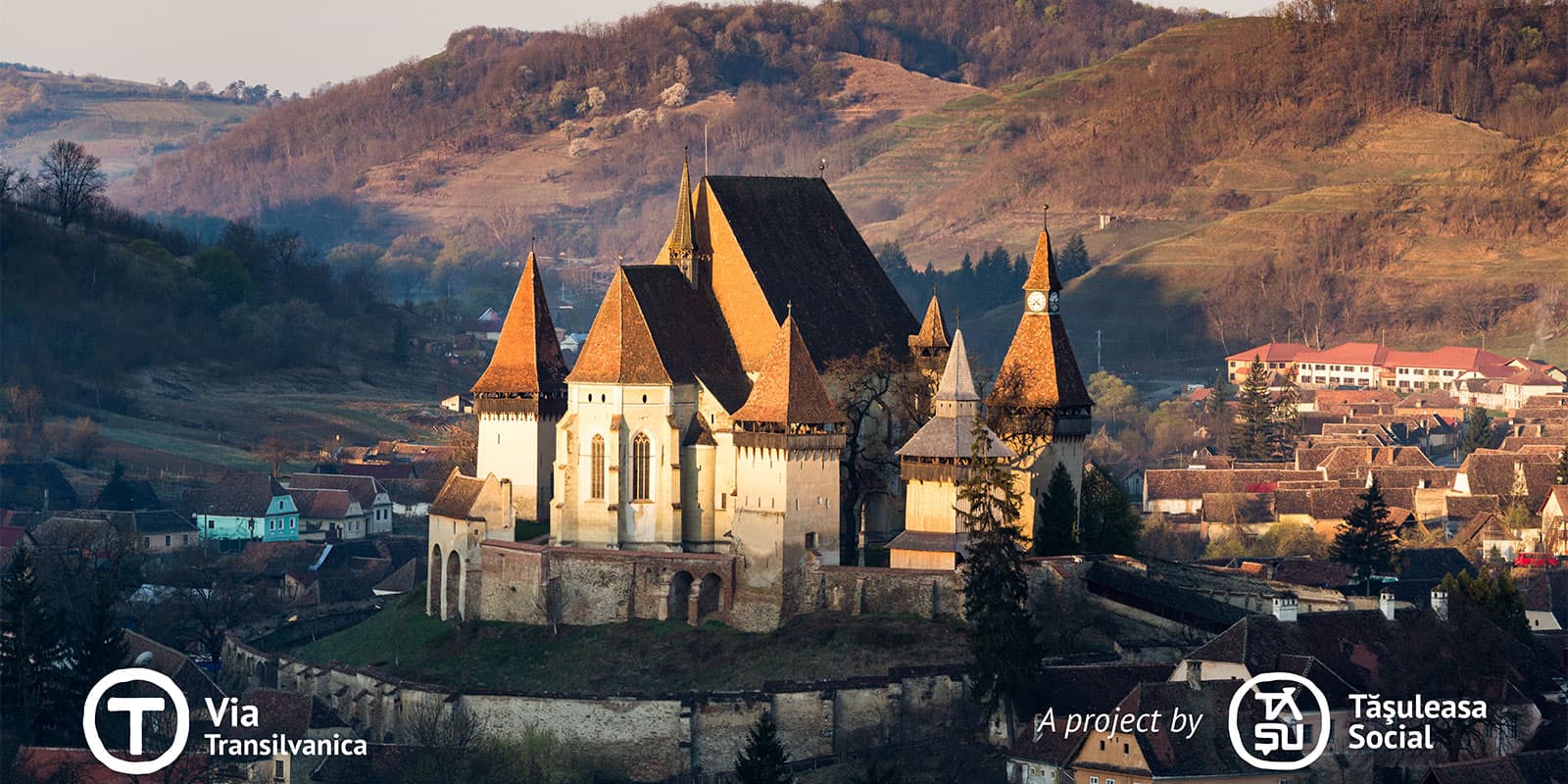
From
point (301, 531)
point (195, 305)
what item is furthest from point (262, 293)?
point (301, 531)

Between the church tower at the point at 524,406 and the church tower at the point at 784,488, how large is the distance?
8.04m

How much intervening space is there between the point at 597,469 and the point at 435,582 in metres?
6.61

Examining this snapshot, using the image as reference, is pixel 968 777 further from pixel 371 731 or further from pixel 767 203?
pixel 767 203

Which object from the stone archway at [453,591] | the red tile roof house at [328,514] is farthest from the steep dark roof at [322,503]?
the stone archway at [453,591]

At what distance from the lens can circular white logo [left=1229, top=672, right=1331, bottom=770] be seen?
233ft

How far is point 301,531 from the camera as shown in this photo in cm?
12544

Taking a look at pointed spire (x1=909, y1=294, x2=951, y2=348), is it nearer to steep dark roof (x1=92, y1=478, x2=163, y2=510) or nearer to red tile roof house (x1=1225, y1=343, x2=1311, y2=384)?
steep dark roof (x1=92, y1=478, x2=163, y2=510)

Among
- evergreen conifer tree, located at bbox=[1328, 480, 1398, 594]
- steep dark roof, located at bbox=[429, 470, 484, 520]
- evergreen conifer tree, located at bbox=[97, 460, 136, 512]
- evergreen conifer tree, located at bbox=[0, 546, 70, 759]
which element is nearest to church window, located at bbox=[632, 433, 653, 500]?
steep dark roof, located at bbox=[429, 470, 484, 520]

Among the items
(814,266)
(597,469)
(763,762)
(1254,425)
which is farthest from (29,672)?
(1254,425)

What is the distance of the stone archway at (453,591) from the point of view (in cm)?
8962

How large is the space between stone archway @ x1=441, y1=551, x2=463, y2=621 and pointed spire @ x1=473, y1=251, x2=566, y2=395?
194 inches

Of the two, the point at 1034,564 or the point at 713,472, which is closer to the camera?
the point at 1034,564

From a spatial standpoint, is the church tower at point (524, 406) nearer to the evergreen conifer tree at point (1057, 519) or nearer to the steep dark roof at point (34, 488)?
the evergreen conifer tree at point (1057, 519)

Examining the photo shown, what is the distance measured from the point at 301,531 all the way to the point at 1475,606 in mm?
56448
